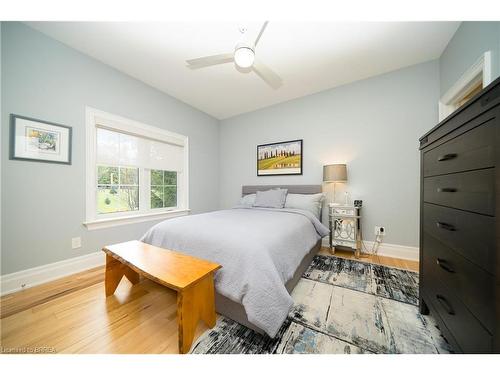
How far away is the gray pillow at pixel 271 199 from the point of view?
274 cm

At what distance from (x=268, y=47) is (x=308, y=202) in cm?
202

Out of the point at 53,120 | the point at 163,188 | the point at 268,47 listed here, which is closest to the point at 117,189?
the point at 163,188

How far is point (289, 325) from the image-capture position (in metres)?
1.21

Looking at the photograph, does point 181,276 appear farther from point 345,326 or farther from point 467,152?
point 467,152

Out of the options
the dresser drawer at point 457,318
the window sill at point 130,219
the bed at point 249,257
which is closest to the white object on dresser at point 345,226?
the bed at point 249,257

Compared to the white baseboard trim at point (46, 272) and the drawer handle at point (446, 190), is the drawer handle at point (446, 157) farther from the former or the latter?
the white baseboard trim at point (46, 272)

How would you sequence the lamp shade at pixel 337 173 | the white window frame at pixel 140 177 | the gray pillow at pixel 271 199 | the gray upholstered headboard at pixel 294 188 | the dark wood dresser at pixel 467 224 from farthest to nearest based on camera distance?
the gray upholstered headboard at pixel 294 188 → the gray pillow at pixel 271 199 → the lamp shade at pixel 337 173 → the white window frame at pixel 140 177 → the dark wood dresser at pixel 467 224

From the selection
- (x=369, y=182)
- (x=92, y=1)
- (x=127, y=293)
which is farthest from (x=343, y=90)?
(x=127, y=293)

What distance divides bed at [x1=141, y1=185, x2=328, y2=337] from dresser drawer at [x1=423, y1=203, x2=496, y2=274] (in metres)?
0.91

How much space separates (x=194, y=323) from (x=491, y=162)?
5.26 ft

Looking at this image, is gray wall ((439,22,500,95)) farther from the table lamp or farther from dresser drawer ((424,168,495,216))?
the table lamp

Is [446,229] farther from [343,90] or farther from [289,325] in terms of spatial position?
[343,90]

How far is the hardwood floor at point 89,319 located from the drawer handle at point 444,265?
4.90 ft

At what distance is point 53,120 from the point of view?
1.85m
